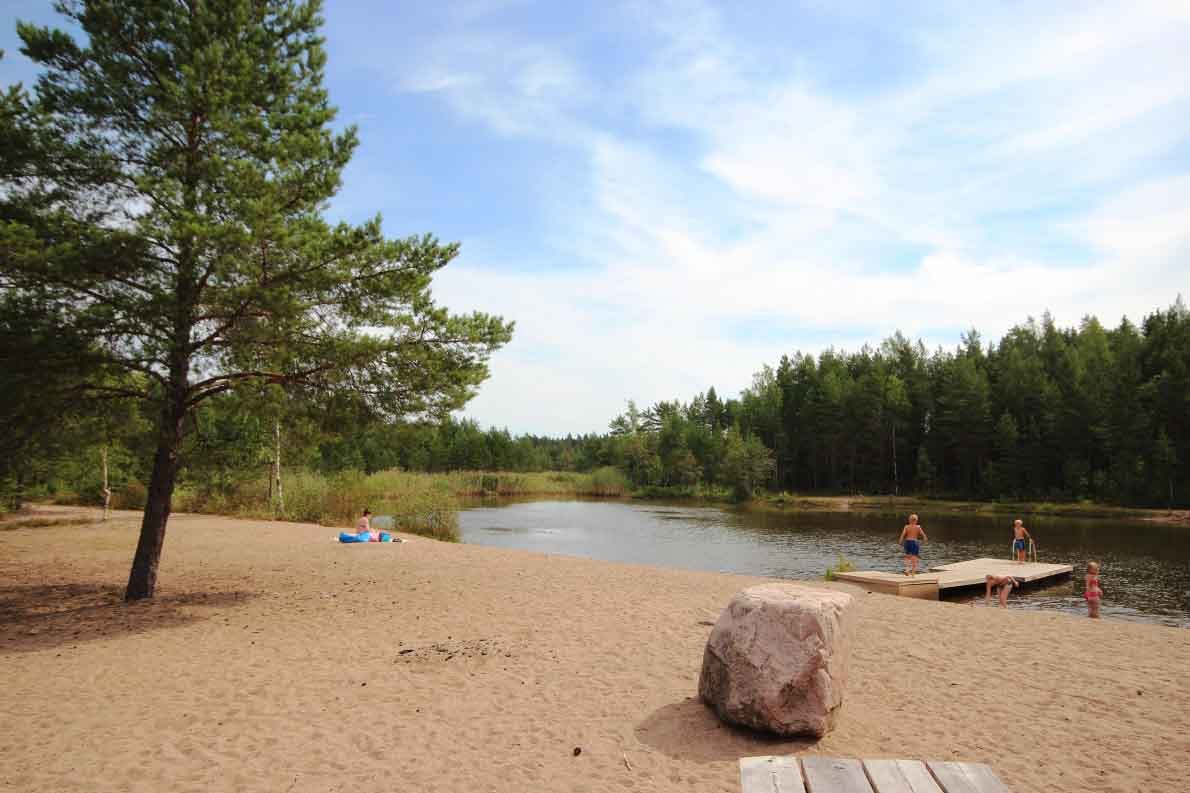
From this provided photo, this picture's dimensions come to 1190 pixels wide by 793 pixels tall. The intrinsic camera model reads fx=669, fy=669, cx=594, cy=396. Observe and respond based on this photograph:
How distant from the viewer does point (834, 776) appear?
12.9 ft

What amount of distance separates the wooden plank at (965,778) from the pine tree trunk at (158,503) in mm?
10615

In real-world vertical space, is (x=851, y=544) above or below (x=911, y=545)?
below

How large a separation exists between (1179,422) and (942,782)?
55.6 m

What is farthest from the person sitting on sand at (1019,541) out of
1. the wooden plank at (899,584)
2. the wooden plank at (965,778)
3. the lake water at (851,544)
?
the wooden plank at (965,778)

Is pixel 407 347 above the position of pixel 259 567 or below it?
above

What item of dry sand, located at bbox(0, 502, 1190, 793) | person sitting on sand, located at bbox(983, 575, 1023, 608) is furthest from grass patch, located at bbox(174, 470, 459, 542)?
person sitting on sand, located at bbox(983, 575, 1023, 608)

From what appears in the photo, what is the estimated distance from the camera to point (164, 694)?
6664 mm

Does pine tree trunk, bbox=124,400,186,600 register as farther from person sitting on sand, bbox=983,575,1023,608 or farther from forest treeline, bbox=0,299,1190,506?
person sitting on sand, bbox=983,575,1023,608

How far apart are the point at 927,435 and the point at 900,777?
66694mm

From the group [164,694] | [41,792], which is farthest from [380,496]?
[41,792]

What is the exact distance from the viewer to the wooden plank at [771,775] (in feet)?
12.4

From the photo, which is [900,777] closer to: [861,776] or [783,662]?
[861,776]

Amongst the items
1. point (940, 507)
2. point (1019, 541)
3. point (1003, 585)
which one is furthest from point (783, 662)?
point (940, 507)

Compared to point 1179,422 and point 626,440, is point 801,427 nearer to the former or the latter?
point 626,440
